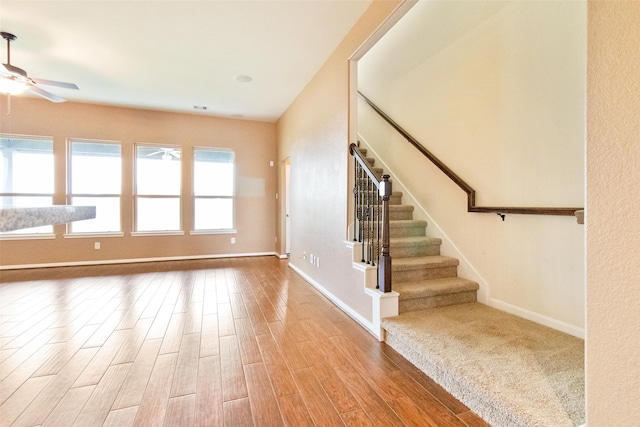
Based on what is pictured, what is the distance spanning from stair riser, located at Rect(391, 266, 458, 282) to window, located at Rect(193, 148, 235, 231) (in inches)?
168

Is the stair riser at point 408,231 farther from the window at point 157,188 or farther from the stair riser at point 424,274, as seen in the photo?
the window at point 157,188

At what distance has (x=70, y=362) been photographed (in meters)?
1.95

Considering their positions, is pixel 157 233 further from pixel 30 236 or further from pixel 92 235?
pixel 30 236

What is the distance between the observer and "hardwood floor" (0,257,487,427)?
1.47m


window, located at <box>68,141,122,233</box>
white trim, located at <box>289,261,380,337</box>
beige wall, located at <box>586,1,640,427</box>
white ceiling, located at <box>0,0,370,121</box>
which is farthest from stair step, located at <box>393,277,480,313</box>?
window, located at <box>68,141,122,233</box>

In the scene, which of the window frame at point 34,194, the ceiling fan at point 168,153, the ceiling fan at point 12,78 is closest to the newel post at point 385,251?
the ceiling fan at point 12,78

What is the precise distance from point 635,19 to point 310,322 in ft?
8.67

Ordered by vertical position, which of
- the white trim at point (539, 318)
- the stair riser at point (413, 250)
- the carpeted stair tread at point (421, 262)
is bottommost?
the white trim at point (539, 318)

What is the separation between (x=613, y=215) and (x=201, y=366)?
2.30 metres

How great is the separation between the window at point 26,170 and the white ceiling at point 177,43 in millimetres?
1079

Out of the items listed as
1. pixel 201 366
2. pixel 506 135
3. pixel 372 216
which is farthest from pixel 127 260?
pixel 506 135

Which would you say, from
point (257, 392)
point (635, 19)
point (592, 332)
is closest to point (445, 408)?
point (592, 332)

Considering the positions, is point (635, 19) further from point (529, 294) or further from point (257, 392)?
point (257, 392)

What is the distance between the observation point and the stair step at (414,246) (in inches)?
114
